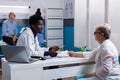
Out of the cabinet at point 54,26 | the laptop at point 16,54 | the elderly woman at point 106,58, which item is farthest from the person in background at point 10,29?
the elderly woman at point 106,58

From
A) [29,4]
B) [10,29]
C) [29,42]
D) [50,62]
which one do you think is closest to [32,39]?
[29,42]

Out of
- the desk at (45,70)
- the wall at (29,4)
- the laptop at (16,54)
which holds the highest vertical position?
the wall at (29,4)

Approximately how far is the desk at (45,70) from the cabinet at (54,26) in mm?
4171

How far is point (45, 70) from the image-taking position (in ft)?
8.05

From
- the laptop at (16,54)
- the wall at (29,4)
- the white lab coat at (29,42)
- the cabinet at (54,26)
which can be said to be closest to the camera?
the laptop at (16,54)

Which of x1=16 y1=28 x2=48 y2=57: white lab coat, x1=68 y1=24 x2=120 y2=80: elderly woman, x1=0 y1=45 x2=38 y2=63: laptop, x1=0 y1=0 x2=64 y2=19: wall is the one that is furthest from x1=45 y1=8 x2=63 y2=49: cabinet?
x1=0 y1=45 x2=38 y2=63: laptop

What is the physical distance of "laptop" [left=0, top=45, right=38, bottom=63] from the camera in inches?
88.6

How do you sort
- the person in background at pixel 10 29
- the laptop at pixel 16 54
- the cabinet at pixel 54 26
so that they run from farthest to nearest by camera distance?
the cabinet at pixel 54 26
the person in background at pixel 10 29
the laptop at pixel 16 54

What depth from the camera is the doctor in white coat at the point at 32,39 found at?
2.61m

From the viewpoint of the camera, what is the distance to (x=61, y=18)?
708cm

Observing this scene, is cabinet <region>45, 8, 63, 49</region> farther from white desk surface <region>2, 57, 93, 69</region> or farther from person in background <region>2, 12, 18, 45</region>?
white desk surface <region>2, 57, 93, 69</region>

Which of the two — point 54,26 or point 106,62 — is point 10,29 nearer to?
point 54,26

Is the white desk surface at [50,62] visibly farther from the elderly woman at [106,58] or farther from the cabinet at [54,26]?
the cabinet at [54,26]

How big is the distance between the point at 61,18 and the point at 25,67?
16.1 ft
